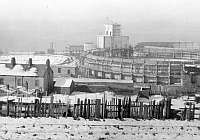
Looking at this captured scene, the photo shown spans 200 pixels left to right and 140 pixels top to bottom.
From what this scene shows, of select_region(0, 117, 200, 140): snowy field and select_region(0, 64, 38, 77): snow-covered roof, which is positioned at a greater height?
select_region(0, 64, 38, 77): snow-covered roof

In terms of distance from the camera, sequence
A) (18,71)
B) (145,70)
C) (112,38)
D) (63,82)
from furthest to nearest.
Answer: (112,38), (145,70), (63,82), (18,71)

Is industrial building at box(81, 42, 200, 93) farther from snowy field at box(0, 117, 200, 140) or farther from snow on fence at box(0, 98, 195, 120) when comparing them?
snowy field at box(0, 117, 200, 140)

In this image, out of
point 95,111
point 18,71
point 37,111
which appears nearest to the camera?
point 95,111

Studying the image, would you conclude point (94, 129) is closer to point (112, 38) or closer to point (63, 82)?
point (63, 82)

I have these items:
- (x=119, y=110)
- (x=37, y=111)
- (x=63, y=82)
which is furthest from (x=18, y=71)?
(x=119, y=110)

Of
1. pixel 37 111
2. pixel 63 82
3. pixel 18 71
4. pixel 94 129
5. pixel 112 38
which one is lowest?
pixel 63 82

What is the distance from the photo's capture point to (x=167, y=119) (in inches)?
781

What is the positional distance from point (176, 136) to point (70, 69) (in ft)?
150

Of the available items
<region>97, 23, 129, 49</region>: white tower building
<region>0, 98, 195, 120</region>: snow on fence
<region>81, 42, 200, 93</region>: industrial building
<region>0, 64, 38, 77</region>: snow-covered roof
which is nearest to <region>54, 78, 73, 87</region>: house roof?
<region>0, 64, 38, 77</region>: snow-covered roof

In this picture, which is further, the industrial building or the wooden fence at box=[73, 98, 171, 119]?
the industrial building

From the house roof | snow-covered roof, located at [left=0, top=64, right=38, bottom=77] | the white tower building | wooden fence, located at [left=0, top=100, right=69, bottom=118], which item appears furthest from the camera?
the white tower building

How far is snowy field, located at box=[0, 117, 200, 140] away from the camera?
15.0 metres

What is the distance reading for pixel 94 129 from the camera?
1628cm

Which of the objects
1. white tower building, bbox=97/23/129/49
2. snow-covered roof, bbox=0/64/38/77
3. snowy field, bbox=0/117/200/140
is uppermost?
white tower building, bbox=97/23/129/49
